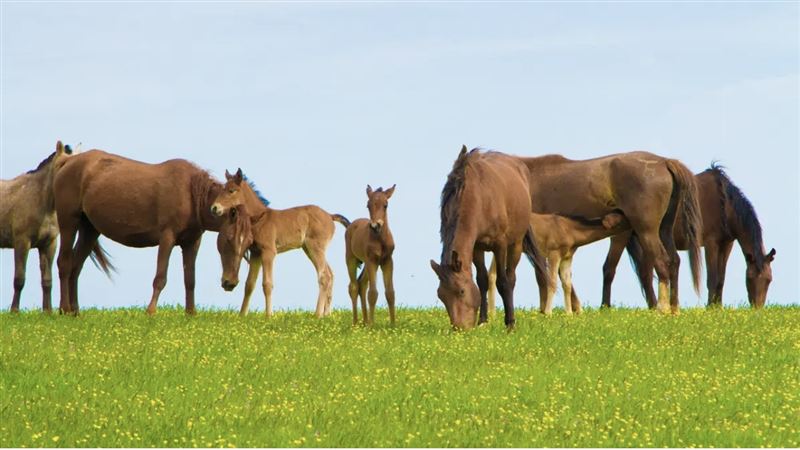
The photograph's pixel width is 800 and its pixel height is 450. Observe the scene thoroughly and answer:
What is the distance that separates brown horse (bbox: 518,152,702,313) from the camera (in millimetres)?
23406

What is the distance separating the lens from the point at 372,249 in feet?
62.3

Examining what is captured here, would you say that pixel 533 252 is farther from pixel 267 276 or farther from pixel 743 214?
pixel 743 214

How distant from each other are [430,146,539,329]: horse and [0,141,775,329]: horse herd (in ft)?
0.12

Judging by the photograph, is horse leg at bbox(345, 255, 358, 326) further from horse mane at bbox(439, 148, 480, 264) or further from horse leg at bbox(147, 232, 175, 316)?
horse leg at bbox(147, 232, 175, 316)

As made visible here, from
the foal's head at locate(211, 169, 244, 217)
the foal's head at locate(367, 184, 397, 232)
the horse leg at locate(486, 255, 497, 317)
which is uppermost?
the foal's head at locate(211, 169, 244, 217)

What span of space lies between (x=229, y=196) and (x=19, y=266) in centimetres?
599

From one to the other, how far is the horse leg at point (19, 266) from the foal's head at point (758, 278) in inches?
655

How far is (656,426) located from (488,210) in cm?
689

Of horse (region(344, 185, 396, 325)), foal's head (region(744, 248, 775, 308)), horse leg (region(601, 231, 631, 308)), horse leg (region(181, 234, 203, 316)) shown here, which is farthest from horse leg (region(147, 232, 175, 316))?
foal's head (region(744, 248, 775, 308))

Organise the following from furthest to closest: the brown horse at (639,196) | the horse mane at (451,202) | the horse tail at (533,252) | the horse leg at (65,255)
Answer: the brown horse at (639,196)
the horse leg at (65,255)
the horse tail at (533,252)
the horse mane at (451,202)

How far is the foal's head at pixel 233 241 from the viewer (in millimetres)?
21688

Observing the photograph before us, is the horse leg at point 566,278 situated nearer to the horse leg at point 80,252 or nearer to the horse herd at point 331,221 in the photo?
the horse herd at point 331,221

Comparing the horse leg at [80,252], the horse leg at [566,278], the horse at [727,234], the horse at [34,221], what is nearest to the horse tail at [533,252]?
the horse leg at [566,278]

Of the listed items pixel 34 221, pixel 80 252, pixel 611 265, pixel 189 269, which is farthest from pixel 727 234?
pixel 34 221
